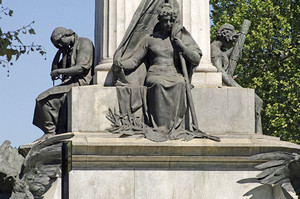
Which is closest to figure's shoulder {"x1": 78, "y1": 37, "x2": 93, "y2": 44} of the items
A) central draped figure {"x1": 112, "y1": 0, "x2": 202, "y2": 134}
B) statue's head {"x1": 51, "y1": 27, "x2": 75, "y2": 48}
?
statue's head {"x1": 51, "y1": 27, "x2": 75, "y2": 48}

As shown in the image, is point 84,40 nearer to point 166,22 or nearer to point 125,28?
point 125,28

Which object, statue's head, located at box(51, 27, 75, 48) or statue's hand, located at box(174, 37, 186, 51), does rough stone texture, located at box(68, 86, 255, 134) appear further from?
statue's head, located at box(51, 27, 75, 48)

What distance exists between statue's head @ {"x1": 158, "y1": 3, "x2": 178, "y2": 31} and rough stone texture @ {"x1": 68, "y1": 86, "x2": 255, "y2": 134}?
1.20 m

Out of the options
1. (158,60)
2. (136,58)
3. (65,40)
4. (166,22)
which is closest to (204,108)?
(158,60)

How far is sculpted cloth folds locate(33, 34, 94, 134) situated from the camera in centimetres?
2130

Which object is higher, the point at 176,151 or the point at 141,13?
the point at 141,13

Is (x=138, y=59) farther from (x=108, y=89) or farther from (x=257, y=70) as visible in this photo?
(x=257, y=70)

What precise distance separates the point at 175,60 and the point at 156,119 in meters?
1.16

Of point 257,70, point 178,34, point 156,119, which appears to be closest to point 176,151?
point 156,119

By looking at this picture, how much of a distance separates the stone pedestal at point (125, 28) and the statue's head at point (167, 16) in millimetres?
674

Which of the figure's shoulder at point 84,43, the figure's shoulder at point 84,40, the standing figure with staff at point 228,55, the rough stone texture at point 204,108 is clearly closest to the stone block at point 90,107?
the rough stone texture at point 204,108

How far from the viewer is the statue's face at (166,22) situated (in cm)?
2062

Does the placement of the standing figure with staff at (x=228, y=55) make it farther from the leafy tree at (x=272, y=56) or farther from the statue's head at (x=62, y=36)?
the leafy tree at (x=272, y=56)

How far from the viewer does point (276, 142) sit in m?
20.5
